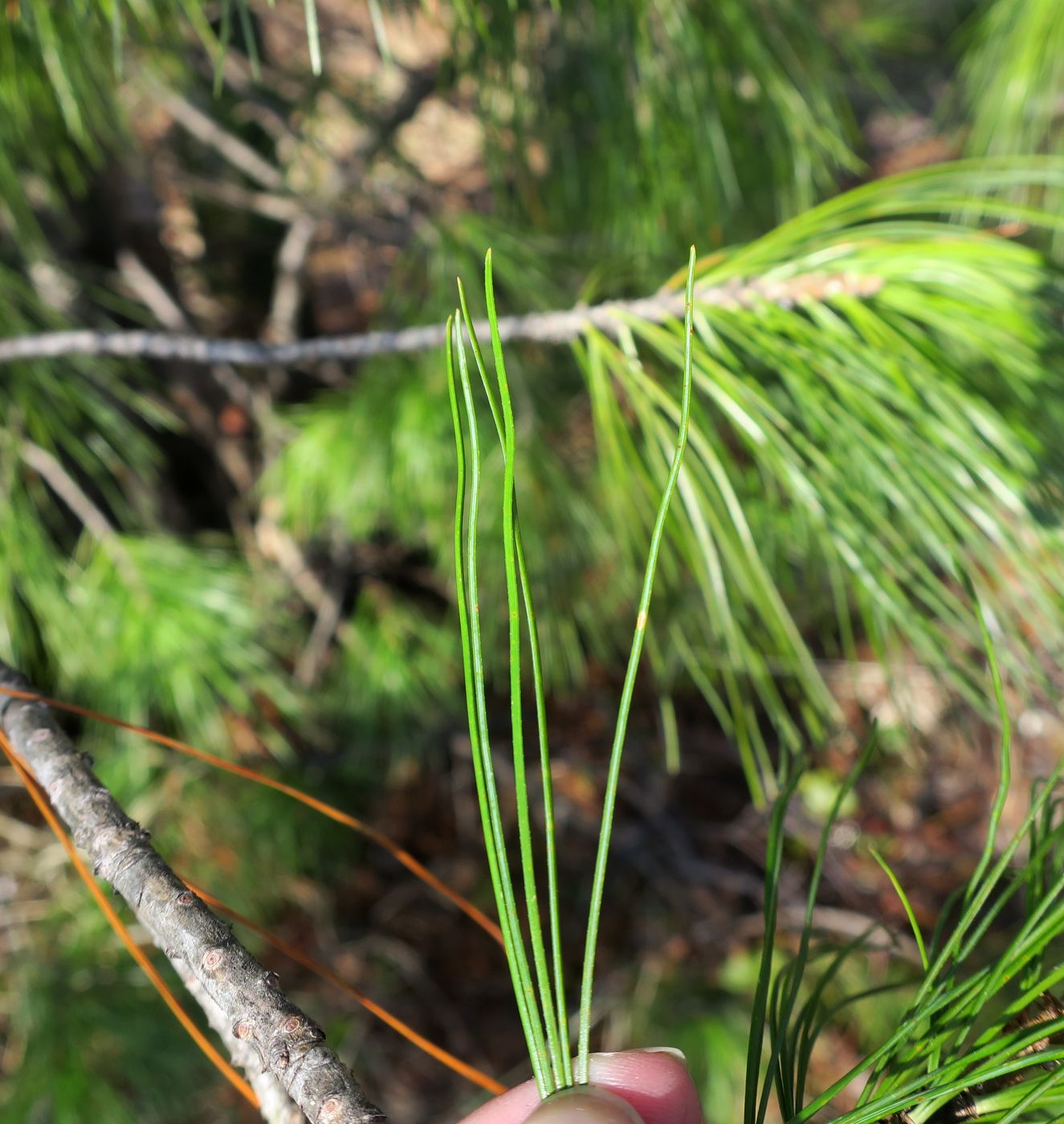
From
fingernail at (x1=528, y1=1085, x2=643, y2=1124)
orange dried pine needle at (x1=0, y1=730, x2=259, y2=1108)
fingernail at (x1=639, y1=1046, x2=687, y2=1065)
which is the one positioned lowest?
fingernail at (x1=639, y1=1046, x2=687, y2=1065)

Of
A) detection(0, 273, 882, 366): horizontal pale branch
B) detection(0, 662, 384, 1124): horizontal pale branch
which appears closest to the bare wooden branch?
detection(0, 662, 384, 1124): horizontal pale branch

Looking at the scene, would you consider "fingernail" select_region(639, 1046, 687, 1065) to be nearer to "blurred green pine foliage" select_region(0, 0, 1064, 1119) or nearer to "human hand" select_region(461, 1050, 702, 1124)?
"human hand" select_region(461, 1050, 702, 1124)

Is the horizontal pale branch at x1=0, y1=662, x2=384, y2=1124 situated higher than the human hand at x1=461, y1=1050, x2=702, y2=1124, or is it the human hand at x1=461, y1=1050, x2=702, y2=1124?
the horizontal pale branch at x1=0, y1=662, x2=384, y2=1124

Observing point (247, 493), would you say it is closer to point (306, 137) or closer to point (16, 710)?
point (306, 137)

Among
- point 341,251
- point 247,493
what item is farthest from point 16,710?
point 341,251

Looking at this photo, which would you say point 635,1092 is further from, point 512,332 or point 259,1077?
point 512,332

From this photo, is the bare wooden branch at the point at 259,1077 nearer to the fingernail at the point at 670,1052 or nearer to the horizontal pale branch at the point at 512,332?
the fingernail at the point at 670,1052

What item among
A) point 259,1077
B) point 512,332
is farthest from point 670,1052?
point 512,332
